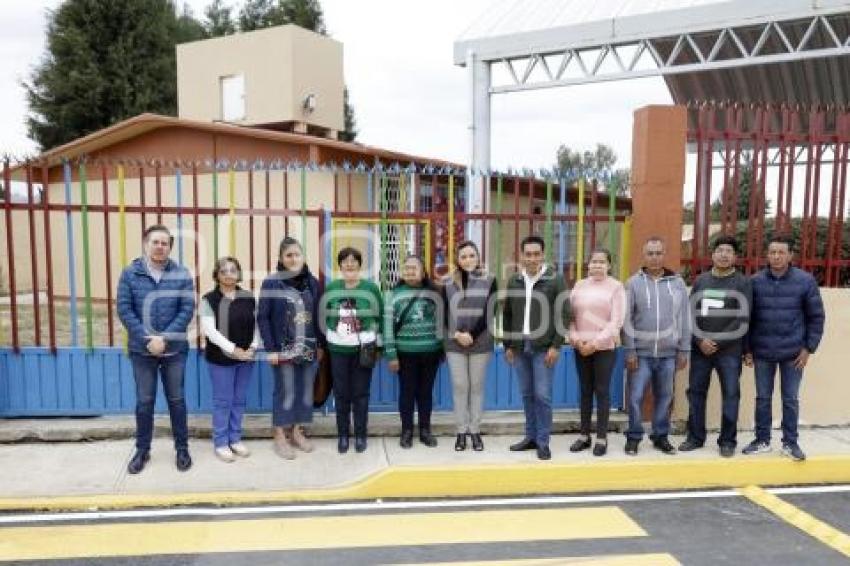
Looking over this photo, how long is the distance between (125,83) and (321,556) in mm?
22423

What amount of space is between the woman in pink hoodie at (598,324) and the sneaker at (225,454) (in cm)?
267

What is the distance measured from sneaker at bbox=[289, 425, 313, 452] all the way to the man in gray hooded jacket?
8.06 ft

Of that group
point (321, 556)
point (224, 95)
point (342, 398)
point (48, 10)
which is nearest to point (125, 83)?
point (48, 10)

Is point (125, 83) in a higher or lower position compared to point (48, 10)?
lower

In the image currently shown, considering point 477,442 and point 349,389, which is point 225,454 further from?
point 477,442

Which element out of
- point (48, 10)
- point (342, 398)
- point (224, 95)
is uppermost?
point (48, 10)

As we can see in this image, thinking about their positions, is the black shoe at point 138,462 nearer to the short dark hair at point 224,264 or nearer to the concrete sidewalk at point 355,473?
the concrete sidewalk at point 355,473

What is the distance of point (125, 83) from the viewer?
2250cm

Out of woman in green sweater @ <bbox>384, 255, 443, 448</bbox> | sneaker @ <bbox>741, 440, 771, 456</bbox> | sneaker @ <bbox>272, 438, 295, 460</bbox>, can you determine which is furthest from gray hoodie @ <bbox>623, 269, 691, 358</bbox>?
sneaker @ <bbox>272, 438, 295, 460</bbox>

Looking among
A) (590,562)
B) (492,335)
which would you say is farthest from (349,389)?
(590,562)

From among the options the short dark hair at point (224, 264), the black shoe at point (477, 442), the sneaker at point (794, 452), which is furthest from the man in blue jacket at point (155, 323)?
the sneaker at point (794, 452)

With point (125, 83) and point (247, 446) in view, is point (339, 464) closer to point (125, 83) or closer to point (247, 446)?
point (247, 446)

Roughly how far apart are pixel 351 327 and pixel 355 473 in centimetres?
105

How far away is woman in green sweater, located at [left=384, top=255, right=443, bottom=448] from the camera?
5.11 meters
